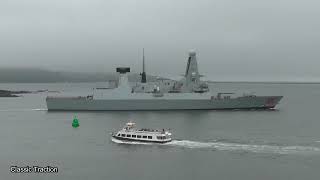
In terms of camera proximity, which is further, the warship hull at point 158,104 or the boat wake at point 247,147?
the warship hull at point 158,104

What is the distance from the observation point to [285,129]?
4547 centimetres

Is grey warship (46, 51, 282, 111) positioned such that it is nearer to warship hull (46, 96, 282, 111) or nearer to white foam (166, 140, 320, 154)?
warship hull (46, 96, 282, 111)

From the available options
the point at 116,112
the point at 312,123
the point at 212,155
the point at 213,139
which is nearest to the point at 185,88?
the point at 116,112

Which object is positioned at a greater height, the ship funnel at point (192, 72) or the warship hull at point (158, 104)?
the ship funnel at point (192, 72)

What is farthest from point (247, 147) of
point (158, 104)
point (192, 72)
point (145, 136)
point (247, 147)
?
point (192, 72)

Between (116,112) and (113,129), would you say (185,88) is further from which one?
(113,129)

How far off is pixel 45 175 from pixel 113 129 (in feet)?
63.8

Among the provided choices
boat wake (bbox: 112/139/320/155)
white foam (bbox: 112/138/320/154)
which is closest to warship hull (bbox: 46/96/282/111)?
white foam (bbox: 112/138/320/154)

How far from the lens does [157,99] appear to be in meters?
65.1

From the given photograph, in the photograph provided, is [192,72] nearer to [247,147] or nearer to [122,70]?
[122,70]

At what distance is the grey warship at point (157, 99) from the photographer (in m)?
65.1

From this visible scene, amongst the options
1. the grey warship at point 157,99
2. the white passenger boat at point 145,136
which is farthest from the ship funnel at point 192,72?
the white passenger boat at point 145,136

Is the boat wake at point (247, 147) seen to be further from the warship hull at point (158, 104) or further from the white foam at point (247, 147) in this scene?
the warship hull at point (158, 104)

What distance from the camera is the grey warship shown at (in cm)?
6506
